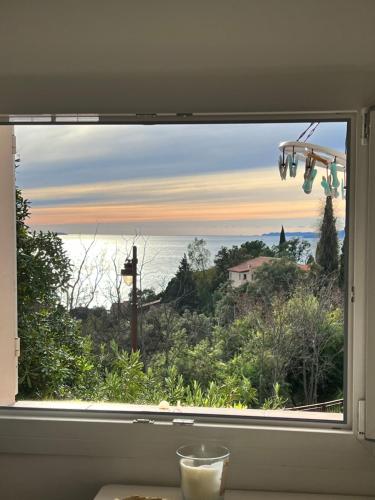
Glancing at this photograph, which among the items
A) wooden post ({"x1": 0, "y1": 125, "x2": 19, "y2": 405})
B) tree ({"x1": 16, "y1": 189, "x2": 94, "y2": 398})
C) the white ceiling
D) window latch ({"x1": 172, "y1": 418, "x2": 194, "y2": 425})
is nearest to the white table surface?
window latch ({"x1": 172, "y1": 418, "x2": 194, "y2": 425})

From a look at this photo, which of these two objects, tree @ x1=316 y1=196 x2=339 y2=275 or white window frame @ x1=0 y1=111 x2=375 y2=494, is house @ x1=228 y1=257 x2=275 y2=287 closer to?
tree @ x1=316 y1=196 x2=339 y2=275

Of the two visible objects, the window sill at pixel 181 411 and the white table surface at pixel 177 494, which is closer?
the white table surface at pixel 177 494

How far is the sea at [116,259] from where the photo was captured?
2051mm

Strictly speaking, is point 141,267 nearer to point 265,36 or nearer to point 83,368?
point 83,368

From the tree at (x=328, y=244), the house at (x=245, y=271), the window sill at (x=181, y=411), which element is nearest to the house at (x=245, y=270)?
the house at (x=245, y=271)

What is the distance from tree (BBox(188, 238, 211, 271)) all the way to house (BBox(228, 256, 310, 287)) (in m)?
0.08

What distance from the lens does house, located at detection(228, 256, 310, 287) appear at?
2008mm

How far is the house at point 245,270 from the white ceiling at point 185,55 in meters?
0.45

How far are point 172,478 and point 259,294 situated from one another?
601mm

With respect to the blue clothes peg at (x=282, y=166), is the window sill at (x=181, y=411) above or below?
below

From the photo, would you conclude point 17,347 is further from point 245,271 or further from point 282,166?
point 282,166

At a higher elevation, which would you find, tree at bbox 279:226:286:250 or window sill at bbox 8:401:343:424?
tree at bbox 279:226:286:250

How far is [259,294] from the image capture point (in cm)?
201

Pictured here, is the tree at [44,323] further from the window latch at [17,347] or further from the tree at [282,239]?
the tree at [282,239]
